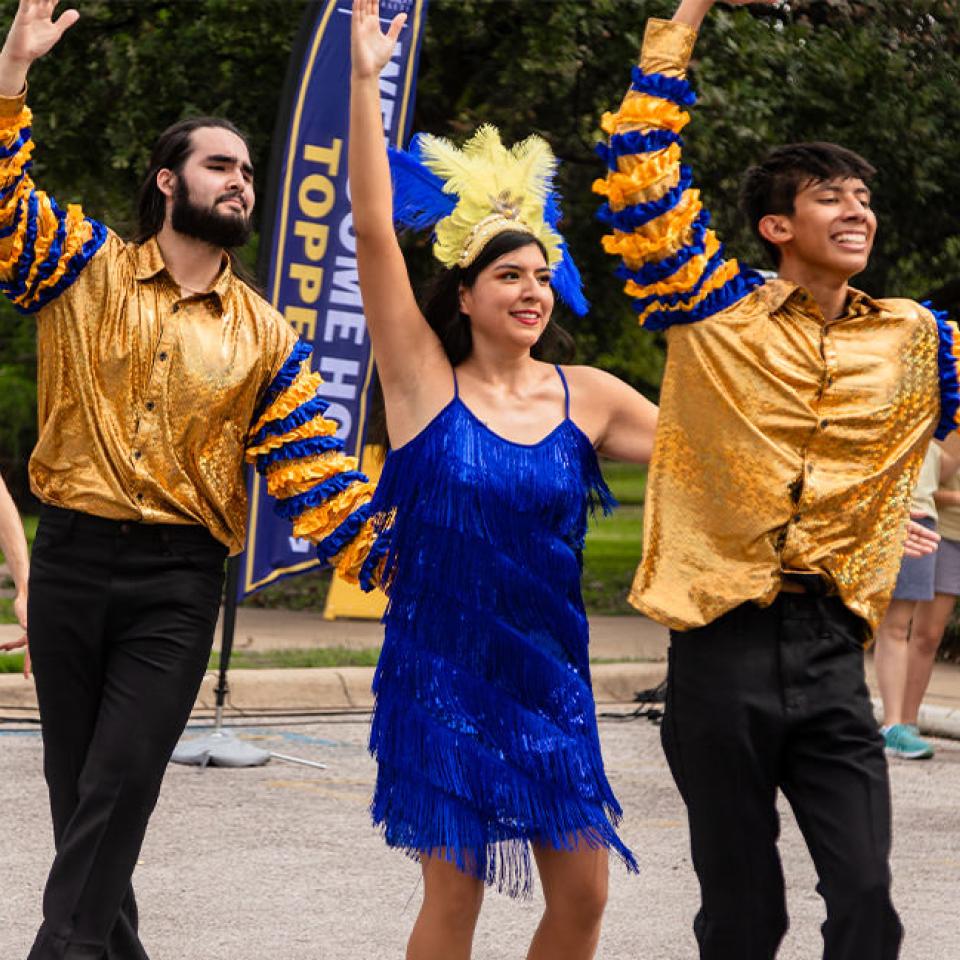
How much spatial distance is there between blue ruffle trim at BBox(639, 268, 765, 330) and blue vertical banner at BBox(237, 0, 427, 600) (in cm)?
474

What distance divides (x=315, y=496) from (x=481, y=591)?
0.68 meters

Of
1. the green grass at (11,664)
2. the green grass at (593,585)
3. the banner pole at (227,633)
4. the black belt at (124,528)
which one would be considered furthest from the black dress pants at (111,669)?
the green grass at (11,664)

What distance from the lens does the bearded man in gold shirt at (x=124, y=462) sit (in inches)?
160

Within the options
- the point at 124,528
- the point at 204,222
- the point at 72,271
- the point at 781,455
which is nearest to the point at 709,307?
the point at 781,455

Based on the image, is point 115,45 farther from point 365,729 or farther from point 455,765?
point 455,765

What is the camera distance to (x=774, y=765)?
3666 millimetres

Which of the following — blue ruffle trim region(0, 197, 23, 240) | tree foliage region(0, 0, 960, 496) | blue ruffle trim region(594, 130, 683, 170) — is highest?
tree foliage region(0, 0, 960, 496)

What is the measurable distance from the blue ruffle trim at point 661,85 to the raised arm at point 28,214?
1307 mm

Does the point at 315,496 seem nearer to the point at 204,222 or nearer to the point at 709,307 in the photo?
the point at 204,222

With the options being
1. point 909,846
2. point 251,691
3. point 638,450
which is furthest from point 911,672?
point 638,450

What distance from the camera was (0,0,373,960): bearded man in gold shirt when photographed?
4062 millimetres

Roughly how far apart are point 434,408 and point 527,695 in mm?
659

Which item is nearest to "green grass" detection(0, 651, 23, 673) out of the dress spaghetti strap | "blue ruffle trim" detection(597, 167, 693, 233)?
the dress spaghetti strap

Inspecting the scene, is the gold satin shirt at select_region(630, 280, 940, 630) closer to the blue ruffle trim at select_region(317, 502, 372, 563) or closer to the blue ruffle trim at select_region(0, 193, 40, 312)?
the blue ruffle trim at select_region(317, 502, 372, 563)
